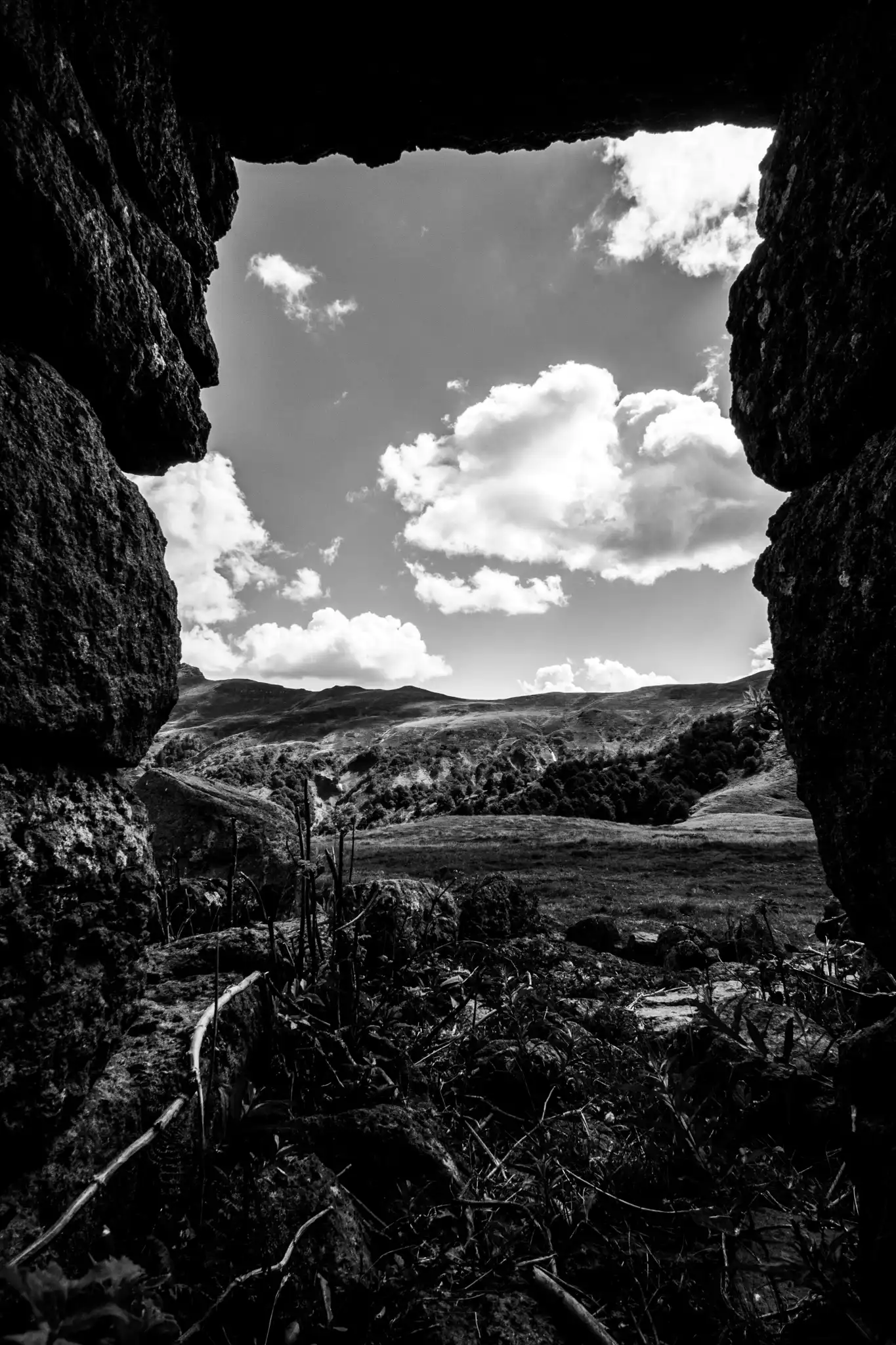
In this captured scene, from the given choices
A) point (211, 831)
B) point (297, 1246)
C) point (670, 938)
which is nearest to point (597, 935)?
point (670, 938)

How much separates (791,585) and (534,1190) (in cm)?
229

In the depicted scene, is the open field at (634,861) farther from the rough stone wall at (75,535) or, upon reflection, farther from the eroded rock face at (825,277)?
the rough stone wall at (75,535)

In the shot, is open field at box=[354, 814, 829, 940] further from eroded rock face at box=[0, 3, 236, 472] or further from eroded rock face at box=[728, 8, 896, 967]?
eroded rock face at box=[0, 3, 236, 472]

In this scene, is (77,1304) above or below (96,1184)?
above

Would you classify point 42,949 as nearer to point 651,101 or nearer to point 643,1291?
point 643,1291

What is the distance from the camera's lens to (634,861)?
15.0 meters

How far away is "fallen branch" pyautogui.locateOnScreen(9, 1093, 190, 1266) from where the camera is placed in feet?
3.97

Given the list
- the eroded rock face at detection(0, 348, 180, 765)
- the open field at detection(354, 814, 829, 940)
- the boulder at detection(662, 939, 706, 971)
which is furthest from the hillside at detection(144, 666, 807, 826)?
the eroded rock face at detection(0, 348, 180, 765)

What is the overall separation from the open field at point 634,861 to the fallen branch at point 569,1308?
6418 millimetres

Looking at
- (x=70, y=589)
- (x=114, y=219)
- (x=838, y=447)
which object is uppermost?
(x=114, y=219)

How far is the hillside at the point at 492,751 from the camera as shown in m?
24.1

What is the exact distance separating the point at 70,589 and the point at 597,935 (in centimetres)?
647

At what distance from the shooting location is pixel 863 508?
6.28 ft

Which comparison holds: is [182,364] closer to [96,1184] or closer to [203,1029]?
[203,1029]
